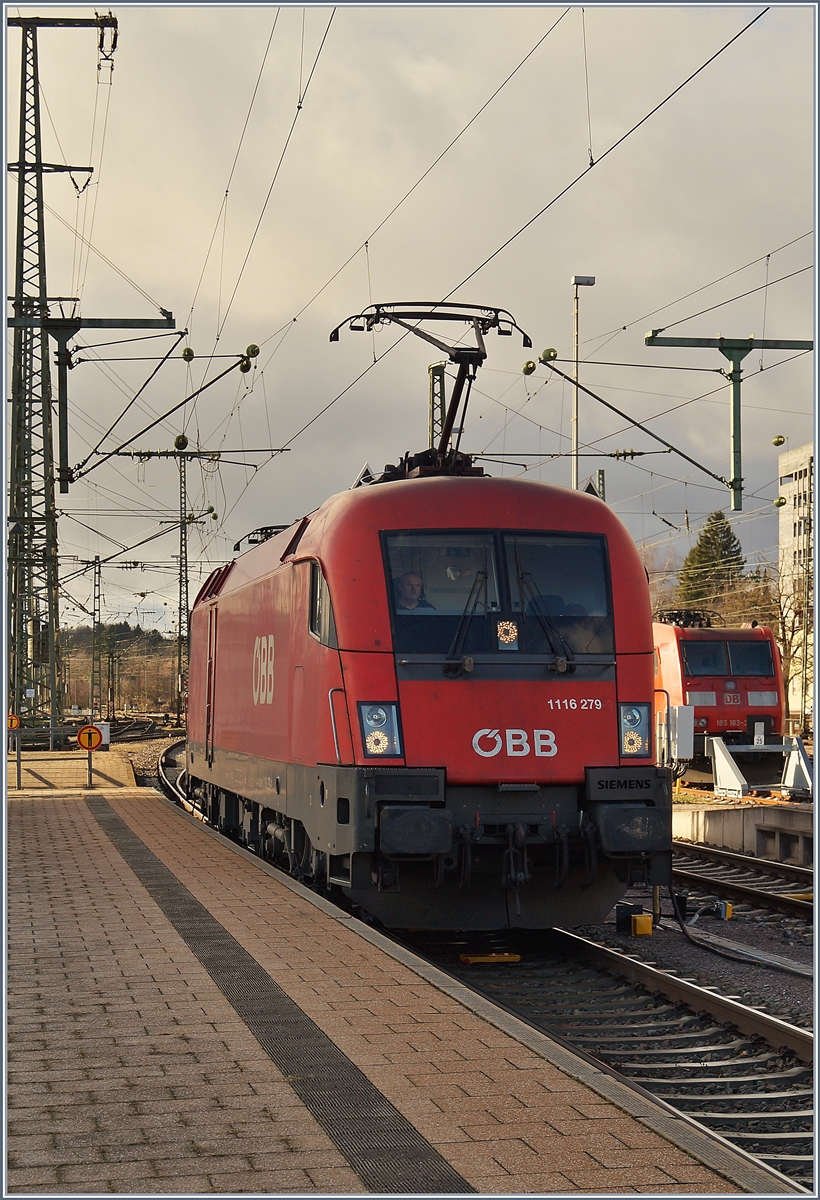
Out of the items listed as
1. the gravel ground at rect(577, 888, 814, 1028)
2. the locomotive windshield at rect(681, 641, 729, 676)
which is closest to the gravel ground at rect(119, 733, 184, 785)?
the locomotive windshield at rect(681, 641, 729, 676)

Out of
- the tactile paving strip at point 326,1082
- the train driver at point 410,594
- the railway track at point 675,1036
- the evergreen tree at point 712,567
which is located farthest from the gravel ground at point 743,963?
the evergreen tree at point 712,567

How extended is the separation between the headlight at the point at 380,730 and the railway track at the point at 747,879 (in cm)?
507

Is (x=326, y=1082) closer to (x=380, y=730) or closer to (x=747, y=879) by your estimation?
(x=380, y=730)

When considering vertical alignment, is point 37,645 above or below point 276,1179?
above

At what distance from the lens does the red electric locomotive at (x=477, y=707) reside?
917cm

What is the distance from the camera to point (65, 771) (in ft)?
92.8

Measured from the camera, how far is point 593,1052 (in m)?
7.27

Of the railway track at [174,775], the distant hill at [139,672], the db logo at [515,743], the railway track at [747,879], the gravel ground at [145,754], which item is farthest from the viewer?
the distant hill at [139,672]

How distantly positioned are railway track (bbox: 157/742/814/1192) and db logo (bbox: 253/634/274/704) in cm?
316

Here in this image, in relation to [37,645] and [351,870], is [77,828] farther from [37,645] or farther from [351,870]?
[37,645]

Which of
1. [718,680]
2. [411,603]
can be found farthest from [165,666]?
[411,603]

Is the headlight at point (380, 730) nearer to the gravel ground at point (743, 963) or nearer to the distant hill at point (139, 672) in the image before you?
the gravel ground at point (743, 963)

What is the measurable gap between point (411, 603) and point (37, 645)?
21.7 m

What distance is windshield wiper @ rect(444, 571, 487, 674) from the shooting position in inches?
369
